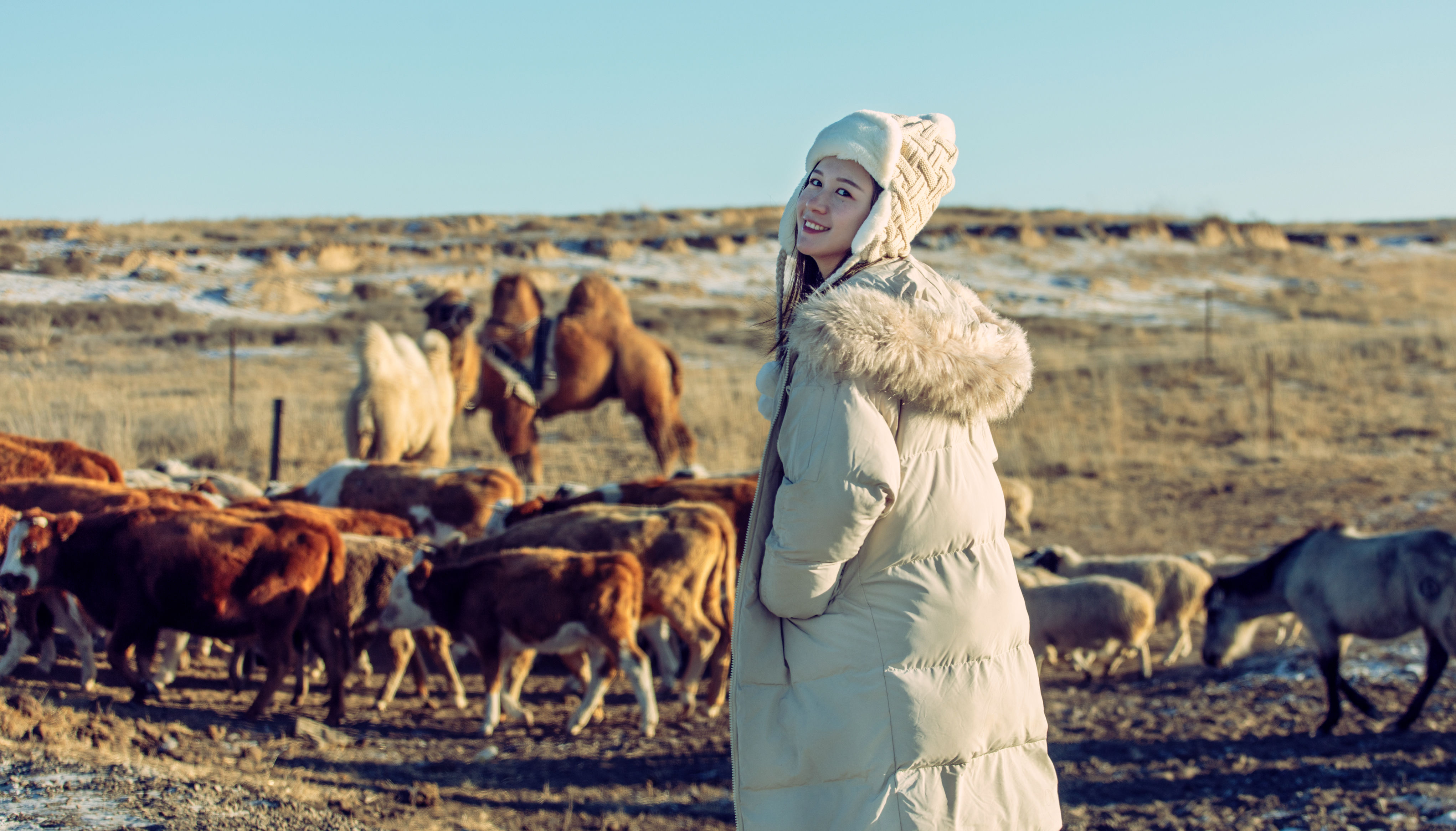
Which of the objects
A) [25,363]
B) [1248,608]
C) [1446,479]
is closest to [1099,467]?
[1446,479]

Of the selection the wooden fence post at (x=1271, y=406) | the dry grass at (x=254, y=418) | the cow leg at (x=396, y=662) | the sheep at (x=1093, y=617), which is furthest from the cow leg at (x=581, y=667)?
the wooden fence post at (x=1271, y=406)

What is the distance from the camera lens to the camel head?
15.8 metres

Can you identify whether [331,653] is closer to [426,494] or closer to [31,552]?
[31,552]

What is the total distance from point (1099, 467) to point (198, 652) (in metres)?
13.7

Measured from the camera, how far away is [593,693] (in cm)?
834

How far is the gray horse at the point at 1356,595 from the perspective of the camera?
8227 mm

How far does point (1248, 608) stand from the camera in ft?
31.1

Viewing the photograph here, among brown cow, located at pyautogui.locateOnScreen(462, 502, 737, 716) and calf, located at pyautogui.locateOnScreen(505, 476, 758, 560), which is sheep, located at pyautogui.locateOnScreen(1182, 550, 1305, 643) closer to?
calf, located at pyautogui.locateOnScreen(505, 476, 758, 560)

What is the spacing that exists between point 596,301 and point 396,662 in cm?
743

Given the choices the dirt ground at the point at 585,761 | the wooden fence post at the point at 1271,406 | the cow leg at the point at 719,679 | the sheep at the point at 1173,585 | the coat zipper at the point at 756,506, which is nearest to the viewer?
the coat zipper at the point at 756,506

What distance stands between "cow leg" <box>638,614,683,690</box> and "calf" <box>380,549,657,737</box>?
104 cm

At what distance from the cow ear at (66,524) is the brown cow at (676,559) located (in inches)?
109

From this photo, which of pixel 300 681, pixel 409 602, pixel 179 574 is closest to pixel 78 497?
pixel 179 574

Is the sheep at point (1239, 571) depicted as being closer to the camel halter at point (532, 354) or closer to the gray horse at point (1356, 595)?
the gray horse at point (1356, 595)
